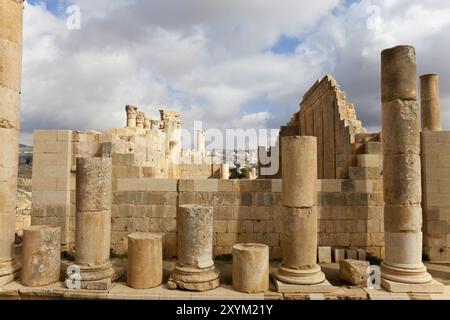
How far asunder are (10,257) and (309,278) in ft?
22.1

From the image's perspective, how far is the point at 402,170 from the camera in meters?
7.20

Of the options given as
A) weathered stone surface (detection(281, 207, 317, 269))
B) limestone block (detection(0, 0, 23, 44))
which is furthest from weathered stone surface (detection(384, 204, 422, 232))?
limestone block (detection(0, 0, 23, 44))

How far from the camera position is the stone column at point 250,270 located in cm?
671

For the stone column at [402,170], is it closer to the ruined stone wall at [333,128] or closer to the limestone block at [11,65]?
the ruined stone wall at [333,128]

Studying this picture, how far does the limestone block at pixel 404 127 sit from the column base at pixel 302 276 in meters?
3.22

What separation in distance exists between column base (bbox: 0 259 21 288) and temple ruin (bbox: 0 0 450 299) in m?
0.03

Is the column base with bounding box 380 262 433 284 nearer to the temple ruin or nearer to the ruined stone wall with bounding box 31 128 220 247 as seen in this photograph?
the temple ruin

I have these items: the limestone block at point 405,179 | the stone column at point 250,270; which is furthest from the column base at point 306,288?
the limestone block at point 405,179

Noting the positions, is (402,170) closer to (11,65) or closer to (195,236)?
(195,236)

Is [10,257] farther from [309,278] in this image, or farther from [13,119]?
[309,278]

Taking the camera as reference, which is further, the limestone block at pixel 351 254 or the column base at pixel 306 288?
the limestone block at pixel 351 254

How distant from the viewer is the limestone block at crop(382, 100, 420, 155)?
7.18m

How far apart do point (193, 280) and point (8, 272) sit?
4.16 m
